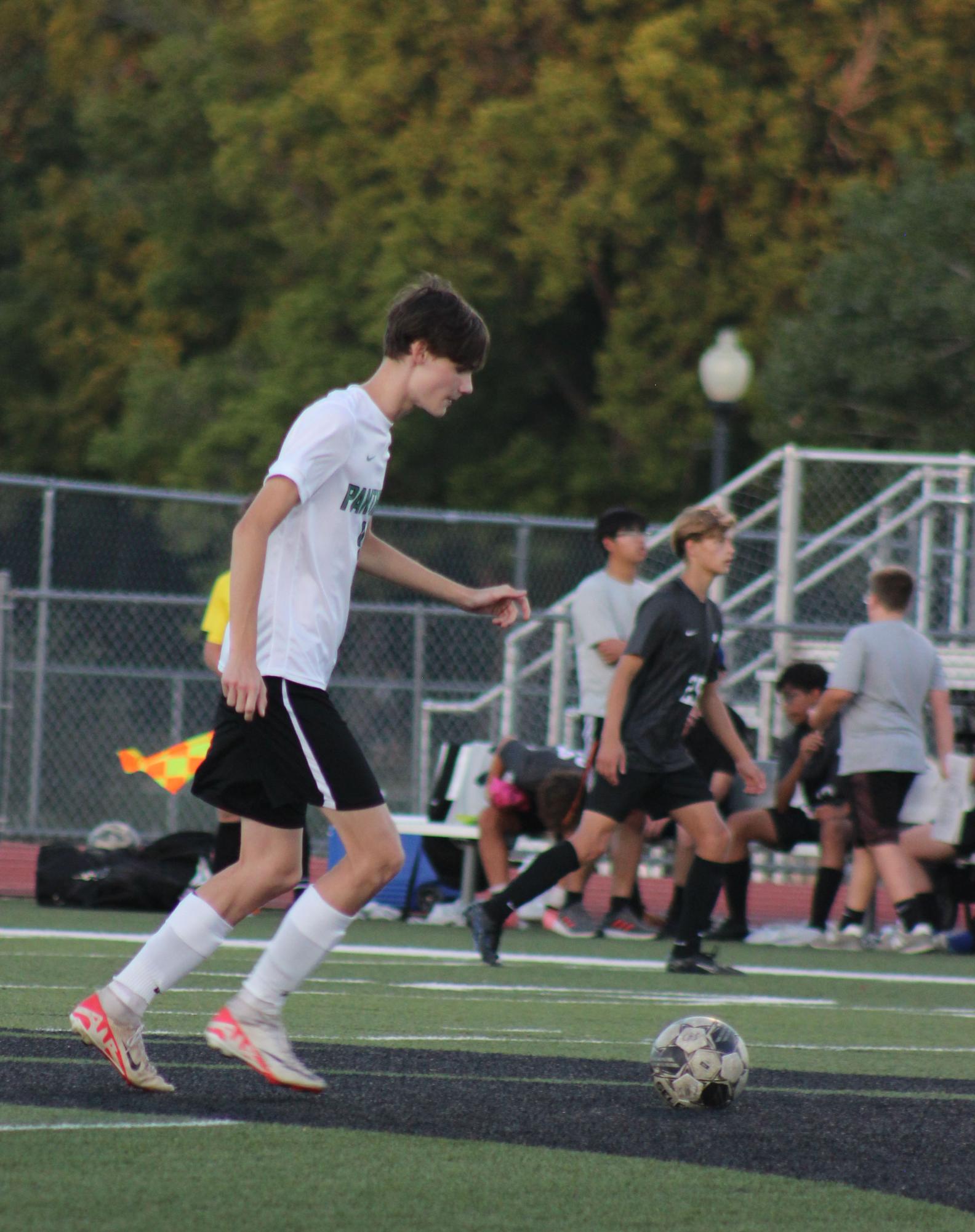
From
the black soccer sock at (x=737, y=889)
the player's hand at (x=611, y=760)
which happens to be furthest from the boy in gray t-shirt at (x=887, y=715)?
the player's hand at (x=611, y=760)

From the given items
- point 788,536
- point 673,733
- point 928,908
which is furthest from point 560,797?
point 788,536

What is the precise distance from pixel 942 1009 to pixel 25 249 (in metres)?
31.2

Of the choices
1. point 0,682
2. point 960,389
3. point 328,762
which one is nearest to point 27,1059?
point 328,762

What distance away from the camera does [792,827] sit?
41.9ft

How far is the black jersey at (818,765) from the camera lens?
41.5 ft

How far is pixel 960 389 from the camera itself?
83.1 ft

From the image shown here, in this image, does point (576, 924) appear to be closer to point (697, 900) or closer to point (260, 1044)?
point (697, 900)

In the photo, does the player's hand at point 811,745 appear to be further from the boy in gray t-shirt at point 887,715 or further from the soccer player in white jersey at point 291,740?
the soccer player in white jersey at point 291,740

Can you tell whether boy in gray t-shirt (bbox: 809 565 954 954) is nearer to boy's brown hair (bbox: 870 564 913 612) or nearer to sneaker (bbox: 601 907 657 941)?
boy's brown hair (bbox: 870 564 913 612)

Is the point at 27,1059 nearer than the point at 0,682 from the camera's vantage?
Yes

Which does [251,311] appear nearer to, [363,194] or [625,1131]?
[363,194]

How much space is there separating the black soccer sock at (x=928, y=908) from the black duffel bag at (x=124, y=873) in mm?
A: 3871

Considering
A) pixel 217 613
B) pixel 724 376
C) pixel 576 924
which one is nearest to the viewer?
pixel 217 613

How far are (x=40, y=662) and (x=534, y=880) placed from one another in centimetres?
710
